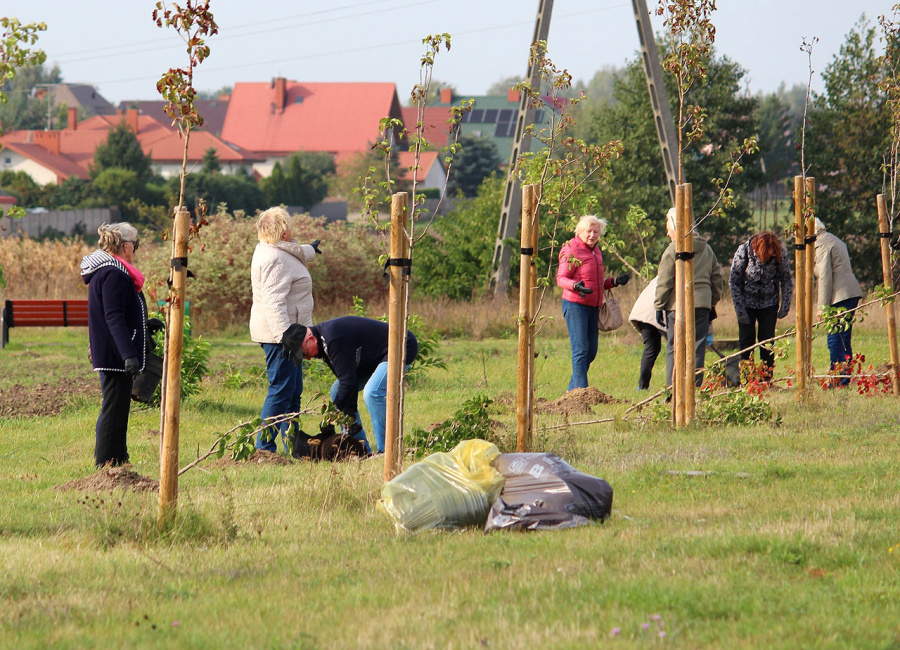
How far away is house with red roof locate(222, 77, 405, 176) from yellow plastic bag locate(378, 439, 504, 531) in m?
79.4

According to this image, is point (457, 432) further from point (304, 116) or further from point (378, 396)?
point (304, 116)

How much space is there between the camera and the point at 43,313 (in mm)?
16469

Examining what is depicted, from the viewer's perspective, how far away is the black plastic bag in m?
5.32

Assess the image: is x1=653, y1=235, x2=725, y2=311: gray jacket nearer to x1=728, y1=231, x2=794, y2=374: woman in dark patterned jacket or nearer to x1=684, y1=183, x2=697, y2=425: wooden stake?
x1=728, y1=231, x2=794, y2=374: woman in dark patterned jacket

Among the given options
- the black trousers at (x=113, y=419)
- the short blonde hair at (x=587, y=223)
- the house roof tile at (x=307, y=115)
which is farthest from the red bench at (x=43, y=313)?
the house roof tile at (x=307, y=115)

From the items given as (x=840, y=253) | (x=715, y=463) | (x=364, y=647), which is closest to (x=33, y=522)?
(x=364, y=647)

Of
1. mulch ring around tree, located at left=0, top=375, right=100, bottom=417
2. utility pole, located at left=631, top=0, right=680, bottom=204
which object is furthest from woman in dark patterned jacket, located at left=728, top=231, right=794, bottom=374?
utility pole, located at left=631, top=0, right=680, bottom=204

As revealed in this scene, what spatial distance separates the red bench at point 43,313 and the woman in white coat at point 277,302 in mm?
9135

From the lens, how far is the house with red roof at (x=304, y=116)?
85.6 metres

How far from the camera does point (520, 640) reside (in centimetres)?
359

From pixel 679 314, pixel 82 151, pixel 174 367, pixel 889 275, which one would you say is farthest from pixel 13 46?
pixel 82 151

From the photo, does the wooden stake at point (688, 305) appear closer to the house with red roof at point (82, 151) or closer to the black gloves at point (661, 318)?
the black gloves at point (661, 318)

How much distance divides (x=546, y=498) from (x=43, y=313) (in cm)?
1298

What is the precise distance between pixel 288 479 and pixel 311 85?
87185 mm
